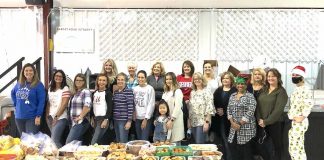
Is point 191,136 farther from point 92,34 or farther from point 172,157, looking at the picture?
point 92,34

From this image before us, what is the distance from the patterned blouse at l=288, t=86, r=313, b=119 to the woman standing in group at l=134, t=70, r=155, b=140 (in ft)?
5.02

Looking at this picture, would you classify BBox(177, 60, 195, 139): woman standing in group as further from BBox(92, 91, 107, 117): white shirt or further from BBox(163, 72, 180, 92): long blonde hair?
BBox(92, 91, 107, 117): white shirt

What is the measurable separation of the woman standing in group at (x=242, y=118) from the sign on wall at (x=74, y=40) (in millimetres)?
2855

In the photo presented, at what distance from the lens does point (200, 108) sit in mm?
4715

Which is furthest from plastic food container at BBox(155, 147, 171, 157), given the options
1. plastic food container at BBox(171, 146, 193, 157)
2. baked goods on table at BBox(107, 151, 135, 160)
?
baked goods on table at BBox(107, 151, 135, 160)

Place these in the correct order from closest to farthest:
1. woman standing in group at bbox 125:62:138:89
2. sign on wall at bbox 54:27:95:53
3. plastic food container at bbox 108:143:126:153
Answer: plastic food container at bbox 108:143:126:153 → woman standing in group at bbox 125:62:138:89 → sign on wall at bbox 54:27:95:53

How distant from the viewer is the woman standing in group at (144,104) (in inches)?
187

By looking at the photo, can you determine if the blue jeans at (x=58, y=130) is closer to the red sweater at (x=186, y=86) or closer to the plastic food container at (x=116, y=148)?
the plastic food container at (x=116, y=148)

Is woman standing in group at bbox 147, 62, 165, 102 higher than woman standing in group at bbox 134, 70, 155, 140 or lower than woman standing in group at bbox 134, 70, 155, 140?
higher

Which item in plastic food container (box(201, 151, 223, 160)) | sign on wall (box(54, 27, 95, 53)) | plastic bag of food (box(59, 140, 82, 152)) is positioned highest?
sign on wall (box(54, 27, 95, 53))

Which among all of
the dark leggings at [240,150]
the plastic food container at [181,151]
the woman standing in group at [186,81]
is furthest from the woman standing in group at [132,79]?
the plastic food container at [181,151]

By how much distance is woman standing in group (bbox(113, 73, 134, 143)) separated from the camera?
473 centimetres

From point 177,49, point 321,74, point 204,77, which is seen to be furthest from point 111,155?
point 321,74

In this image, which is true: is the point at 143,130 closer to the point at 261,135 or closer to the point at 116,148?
the point at 116,148
